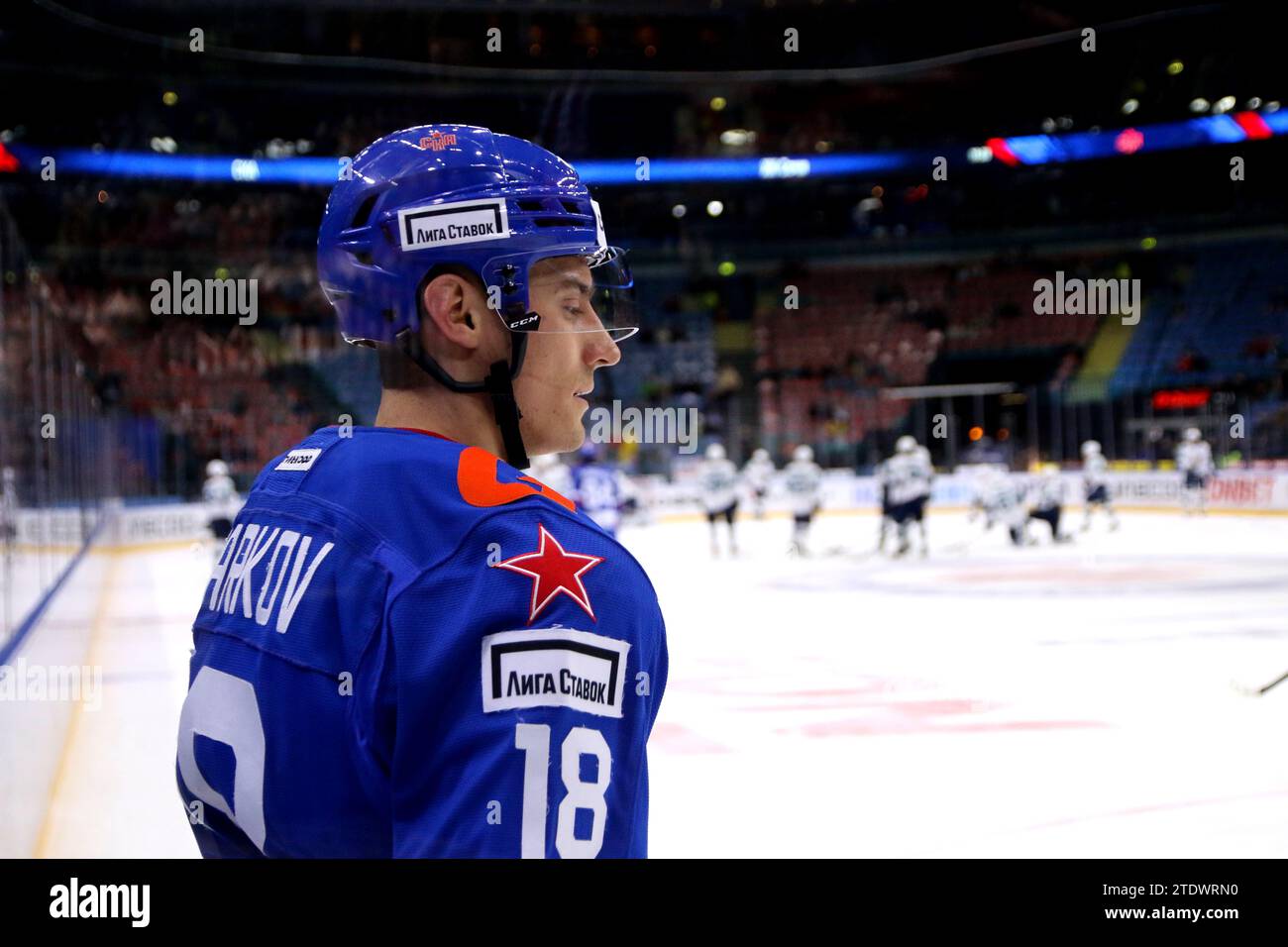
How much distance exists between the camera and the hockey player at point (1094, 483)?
36.8 ft

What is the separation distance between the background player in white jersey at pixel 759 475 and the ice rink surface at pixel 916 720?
1115 mm

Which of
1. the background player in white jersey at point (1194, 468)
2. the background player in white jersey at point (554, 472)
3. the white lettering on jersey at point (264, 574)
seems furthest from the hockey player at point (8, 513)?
the background player in white jersey at point (1194, 468)

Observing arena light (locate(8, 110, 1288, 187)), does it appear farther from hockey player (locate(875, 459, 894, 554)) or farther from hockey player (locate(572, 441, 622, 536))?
hockey player (locate(875, 459, 894, 554))

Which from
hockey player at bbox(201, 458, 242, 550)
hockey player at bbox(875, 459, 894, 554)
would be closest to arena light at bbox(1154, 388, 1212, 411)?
hockey player at bbox(875, 459, 894, 554)

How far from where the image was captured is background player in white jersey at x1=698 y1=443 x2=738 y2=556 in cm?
905

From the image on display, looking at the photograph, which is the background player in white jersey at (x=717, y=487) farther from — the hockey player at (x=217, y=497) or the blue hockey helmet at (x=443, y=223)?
the blue hockey helmet at (x=443, y=223)

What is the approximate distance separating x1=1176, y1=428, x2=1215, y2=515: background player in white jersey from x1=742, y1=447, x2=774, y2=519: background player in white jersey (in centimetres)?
409

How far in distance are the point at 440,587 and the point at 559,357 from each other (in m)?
0.24

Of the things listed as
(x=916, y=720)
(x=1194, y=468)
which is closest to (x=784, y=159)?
(x=916, y=720)

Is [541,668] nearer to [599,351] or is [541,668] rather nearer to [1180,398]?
[599,351]
